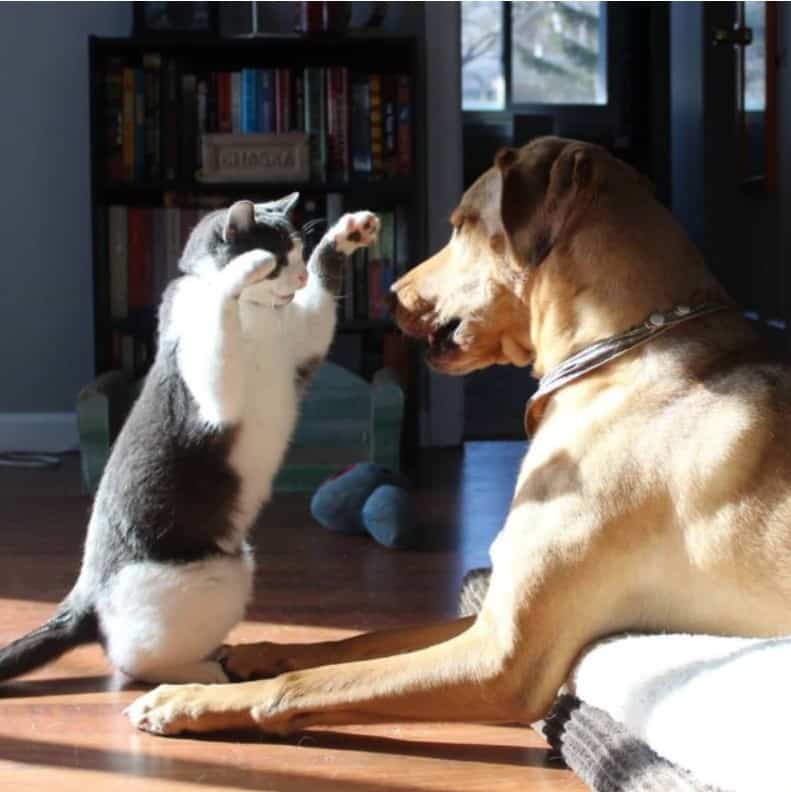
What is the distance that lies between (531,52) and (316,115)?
4.36 metres

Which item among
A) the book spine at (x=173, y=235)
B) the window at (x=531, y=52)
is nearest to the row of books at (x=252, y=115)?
the book spine at (x=173, y=235)

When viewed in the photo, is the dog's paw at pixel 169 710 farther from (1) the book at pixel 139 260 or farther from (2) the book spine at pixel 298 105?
(2) the book spine at pixel 298 105

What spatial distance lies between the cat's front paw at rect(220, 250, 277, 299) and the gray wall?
2.93 meters

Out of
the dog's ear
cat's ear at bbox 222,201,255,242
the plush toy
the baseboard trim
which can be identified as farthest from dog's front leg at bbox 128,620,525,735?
the baseboard trim

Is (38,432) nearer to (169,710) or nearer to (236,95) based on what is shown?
(236,95)

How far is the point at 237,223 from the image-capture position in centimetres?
208

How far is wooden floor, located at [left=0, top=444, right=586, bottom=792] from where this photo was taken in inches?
67.8

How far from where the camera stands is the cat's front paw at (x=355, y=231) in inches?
86.6

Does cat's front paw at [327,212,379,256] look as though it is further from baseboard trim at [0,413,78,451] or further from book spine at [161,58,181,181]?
baseboard trim at [0,413,78,451]

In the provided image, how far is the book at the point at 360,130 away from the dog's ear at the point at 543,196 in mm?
2565

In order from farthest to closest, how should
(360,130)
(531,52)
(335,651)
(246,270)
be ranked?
(531,52) → (360,130) → (335,651) → (246,270)

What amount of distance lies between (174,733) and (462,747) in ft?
1.24

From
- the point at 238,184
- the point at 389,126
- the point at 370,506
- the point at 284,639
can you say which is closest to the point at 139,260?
the point at 238,184

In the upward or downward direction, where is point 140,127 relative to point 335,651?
upward
